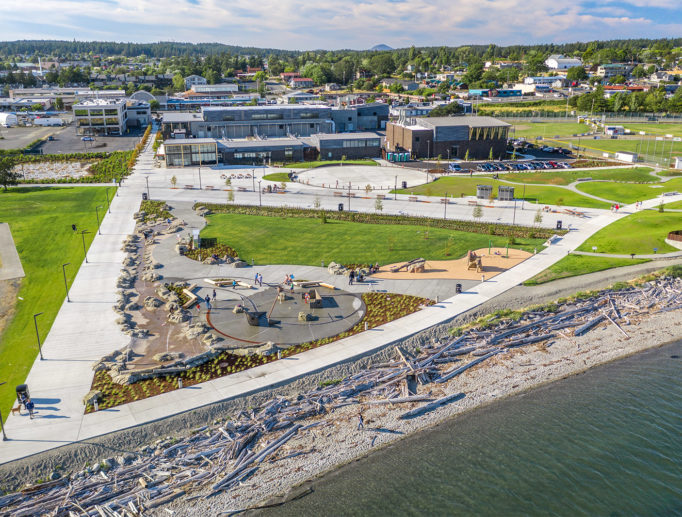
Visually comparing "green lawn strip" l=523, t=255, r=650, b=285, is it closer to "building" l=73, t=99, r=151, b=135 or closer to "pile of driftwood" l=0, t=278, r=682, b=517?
"pile of driftwood" l=0, t=278, r=682, b=517

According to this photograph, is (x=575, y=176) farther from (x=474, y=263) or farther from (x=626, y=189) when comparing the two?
(x=474, y=263)

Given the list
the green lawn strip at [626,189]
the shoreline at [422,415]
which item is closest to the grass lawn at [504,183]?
the green lawn strip at [626,189]

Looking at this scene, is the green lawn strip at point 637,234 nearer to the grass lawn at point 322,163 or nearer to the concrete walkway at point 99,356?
the concrete walkway at point 99,356

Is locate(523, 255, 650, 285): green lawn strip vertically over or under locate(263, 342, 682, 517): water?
over

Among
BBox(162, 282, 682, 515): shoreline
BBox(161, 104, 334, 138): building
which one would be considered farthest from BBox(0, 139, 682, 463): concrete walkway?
BBox(161, 104, 334, 138): building

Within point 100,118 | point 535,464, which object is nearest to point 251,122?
point 100,118

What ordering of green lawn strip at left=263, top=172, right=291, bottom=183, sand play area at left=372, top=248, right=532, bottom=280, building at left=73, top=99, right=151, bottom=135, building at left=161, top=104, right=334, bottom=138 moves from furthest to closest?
building at left=73, top=99, right=151, bottom=135
building at left=161, top=104, right=334, bottom=138
green lawn strip at left=263, top=172, right=291, bottom=183
sand play area at left=372, top=248, right=532, bottom=280

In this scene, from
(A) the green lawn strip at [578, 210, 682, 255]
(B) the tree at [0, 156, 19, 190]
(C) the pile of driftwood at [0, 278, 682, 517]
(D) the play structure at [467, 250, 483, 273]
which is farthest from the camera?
(B) the tree at [0, 156, 19, 190]

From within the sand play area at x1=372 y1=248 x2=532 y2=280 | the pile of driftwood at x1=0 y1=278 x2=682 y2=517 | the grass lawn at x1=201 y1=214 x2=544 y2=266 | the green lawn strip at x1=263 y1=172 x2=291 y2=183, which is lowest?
the pile of driftwood at x1=0 y1=278 x2=682 y2=517
